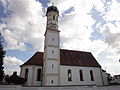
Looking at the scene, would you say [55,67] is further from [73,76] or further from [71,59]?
[71,59]

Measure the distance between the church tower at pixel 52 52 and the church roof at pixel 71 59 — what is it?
2.21m

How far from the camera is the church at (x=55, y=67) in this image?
21.6 m

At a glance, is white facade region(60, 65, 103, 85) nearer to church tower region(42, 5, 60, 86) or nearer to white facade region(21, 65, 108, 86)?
white facade region(21, 65, 108, 86)

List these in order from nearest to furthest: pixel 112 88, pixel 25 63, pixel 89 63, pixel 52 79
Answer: pixel 112 88 → pixel 52 79 → pixel 25 63 → pixel 89 63

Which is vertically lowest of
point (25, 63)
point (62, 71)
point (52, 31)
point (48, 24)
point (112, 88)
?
point (112, 88)

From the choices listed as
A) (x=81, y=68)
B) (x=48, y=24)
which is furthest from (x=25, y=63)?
(x=81, y=68)

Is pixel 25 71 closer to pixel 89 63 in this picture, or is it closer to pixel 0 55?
pixel 0 55

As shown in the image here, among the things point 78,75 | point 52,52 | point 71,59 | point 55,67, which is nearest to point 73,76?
point 78,75

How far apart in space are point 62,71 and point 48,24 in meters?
10.6

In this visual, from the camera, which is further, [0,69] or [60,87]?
[0,69]

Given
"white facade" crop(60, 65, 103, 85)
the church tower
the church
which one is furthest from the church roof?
the church tower

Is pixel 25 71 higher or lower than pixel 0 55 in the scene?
lower

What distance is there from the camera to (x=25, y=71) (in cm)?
2336

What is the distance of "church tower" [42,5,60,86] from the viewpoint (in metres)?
20.8
